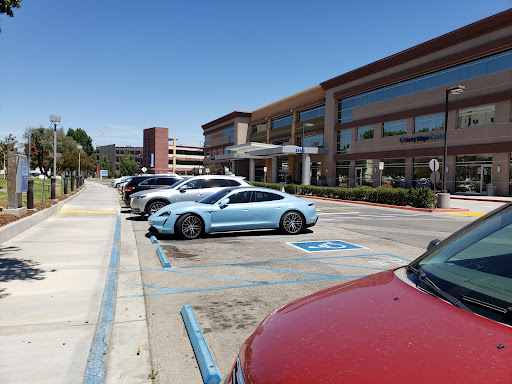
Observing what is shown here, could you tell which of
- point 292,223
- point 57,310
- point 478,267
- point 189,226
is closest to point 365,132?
point 292,223

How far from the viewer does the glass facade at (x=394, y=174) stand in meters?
40.9

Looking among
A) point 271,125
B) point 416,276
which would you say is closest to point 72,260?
point 416,276

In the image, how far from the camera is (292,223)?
1117cm

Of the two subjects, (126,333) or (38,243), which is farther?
(38,243)

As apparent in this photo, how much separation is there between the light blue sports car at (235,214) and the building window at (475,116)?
2907 cm

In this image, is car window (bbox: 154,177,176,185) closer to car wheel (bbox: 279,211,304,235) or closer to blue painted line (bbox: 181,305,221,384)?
car wheel (bbox: 279,211,304,235)

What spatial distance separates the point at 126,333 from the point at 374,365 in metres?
3.27

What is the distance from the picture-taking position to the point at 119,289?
5.70 meters

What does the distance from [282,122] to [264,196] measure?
56176 millimetres

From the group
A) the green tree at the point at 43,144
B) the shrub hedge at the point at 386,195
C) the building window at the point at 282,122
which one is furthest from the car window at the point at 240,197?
the green tree at the point at 43,144

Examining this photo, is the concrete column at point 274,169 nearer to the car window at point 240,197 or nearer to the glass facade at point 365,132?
the glass facade at point 365,132

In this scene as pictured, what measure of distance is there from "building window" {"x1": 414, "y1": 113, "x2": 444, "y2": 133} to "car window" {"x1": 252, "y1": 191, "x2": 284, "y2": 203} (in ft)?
103

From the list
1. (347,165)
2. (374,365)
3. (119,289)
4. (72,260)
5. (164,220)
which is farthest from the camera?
(347,165)

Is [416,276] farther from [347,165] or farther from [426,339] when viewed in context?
[347,165]
